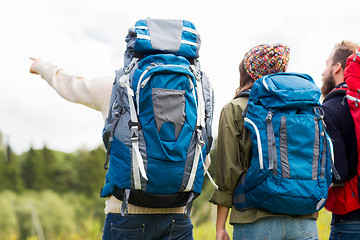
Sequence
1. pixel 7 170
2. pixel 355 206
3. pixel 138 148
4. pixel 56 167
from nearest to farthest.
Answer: pixel 138 148 < pixel 355 206 < pixel 7 170 < pixel 56 167

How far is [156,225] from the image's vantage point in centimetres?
232

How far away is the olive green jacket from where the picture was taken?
2.46 m

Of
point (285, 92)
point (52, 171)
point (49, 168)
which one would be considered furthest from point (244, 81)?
point (52, 171)

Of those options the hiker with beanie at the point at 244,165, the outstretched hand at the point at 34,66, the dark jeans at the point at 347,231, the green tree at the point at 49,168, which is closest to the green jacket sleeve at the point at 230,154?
the hiker with beanie at the point at 244,165

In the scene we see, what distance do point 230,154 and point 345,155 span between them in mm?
708

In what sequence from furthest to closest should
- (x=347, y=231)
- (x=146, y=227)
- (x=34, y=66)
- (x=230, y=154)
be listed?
(x=34, y=66) → (x=347, y=231) → (x=230, y=154) → (x=146, y=227)

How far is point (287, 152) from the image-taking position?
233 cm

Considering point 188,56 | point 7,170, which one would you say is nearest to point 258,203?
point 188,56

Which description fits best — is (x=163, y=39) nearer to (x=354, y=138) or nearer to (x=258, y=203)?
(x=258, y=203)

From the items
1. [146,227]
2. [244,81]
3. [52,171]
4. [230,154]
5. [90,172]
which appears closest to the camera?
[146,227]

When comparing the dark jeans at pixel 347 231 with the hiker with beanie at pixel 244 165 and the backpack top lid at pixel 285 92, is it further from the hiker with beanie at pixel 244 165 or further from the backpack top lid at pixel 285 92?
the backpack top lid at pixel 285 92

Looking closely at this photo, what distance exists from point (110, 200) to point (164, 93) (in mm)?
702

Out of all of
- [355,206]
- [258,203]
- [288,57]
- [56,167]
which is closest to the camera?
[258,203]

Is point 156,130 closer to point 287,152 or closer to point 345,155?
point 287,152
